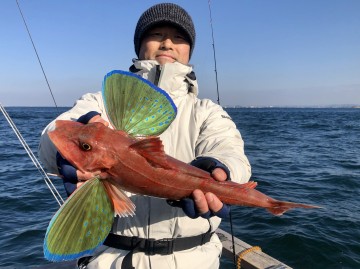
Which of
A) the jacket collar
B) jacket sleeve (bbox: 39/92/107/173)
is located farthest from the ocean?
jacket sleeve (bbox: 39/92/107/173)

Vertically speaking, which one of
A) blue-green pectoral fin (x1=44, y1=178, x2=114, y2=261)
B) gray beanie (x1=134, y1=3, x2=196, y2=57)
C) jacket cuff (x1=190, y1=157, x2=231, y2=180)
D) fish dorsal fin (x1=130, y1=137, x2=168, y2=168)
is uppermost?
gray beanie (x1=134, y1=3, x2=196, y2=57)

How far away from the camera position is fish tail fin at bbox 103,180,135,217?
2451 millimetres

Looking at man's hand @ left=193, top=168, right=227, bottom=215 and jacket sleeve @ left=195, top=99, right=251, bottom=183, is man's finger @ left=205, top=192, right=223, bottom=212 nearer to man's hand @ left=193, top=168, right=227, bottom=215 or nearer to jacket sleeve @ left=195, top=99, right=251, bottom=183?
man's hand @ left=193, top=168, right=227, bottom=215

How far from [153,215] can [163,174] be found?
0.92m

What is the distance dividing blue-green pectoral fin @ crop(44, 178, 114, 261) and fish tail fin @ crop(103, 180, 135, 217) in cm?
3

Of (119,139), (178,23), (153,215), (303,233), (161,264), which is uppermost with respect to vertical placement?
(178,23)

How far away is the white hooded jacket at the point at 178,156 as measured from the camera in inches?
121

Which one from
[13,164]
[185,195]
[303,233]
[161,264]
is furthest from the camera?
[13,164]

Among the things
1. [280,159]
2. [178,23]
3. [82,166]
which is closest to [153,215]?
[82,166]

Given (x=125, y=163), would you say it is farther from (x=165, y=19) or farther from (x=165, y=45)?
(x=165, y=19)

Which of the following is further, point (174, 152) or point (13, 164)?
point (13, 164)

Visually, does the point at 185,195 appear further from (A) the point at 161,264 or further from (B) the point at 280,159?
(B) the point at 280,159

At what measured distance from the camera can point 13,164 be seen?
18344 millimetres

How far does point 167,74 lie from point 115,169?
5.04ft
